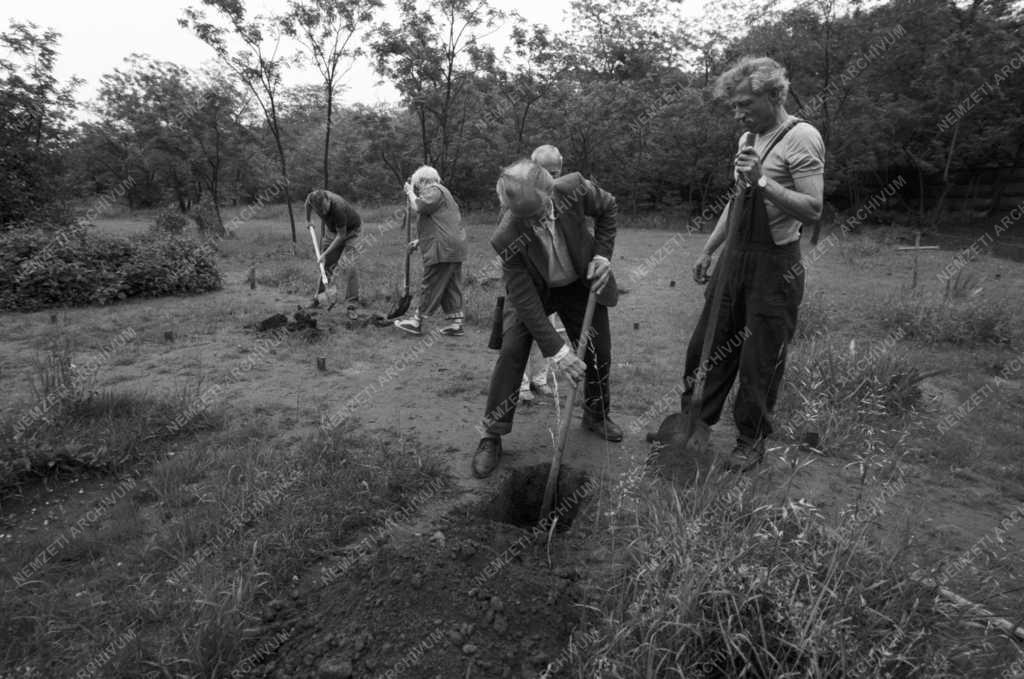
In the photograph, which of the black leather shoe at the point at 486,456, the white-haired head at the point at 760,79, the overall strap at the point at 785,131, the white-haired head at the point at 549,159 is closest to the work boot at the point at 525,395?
the black leather shoe at the point at 486,456

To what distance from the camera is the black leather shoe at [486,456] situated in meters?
3.21

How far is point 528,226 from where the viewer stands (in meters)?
2.79

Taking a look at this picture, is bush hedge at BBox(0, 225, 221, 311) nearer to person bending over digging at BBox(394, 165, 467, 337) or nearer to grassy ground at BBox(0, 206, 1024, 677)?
grassy ground at BBox(0, 206, 1024, 677)

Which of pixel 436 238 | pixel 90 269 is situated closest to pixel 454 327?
pixel 436 238

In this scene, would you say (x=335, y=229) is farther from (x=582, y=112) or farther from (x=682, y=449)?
(x=582, y=112)

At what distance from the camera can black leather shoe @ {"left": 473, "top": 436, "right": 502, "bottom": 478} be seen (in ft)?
10.5

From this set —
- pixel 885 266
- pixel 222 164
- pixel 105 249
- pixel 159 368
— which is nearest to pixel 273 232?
pixel 222 164

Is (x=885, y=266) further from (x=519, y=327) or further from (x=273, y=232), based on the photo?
(x=273, y=232)

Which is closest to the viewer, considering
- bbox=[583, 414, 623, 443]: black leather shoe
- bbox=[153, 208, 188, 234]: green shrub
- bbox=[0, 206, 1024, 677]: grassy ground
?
bbox=[0, 206, 1024, 677]: grassy ground

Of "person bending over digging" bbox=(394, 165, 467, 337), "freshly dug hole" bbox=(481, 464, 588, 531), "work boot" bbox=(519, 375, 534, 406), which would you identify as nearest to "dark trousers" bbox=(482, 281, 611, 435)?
"freshly dug hole" bbox=(481, 464, 588, 531)

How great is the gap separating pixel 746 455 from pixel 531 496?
4.06 feet

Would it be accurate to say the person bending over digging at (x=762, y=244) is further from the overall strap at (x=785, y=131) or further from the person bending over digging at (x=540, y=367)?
the person bending over digging at (x=540, y=367)

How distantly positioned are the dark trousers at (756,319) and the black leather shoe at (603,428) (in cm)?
71

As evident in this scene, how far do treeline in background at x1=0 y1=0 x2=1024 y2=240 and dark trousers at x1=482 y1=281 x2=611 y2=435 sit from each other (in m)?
11.5
